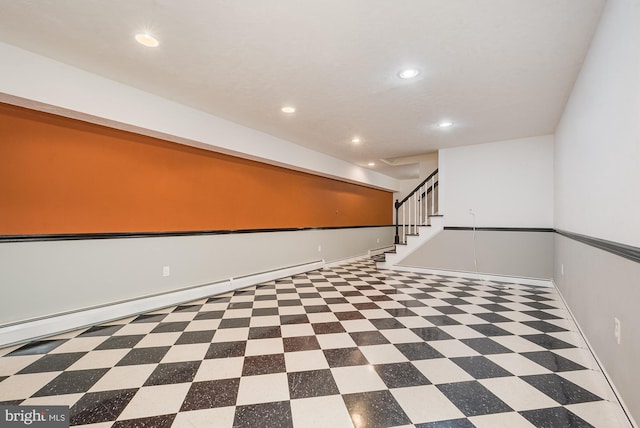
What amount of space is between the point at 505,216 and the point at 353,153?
3.06 metres

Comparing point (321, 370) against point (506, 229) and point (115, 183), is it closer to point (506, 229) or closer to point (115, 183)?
point (115, 183)

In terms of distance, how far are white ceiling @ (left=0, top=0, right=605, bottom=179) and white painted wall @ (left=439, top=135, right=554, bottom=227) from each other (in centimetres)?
123

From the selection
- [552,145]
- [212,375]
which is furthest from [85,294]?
[552,145]

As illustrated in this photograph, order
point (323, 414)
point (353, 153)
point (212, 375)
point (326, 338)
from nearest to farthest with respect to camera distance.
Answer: point (323, 414) < point (212, 375) < point (326, 338) < point (353, 153)

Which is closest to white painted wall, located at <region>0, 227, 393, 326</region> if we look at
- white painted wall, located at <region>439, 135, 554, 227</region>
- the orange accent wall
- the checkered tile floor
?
the orange accent wall

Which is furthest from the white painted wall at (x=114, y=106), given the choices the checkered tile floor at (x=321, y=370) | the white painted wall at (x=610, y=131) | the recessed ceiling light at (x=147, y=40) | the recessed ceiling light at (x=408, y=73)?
the white painted wall at (x=610, y=131)

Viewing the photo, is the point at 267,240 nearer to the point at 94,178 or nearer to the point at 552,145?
the point at 94,178

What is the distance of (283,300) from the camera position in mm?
3553

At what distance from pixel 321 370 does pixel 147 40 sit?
285 centimetres

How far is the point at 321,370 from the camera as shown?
1878 mm

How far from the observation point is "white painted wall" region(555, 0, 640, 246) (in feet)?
4.58

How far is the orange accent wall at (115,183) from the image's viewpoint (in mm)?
2424

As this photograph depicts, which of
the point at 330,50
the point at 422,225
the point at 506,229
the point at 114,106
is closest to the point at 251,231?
the point at 114,106

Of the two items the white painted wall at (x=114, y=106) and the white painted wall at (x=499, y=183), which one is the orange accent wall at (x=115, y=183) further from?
the white painted wall at (x=499, y=183)
